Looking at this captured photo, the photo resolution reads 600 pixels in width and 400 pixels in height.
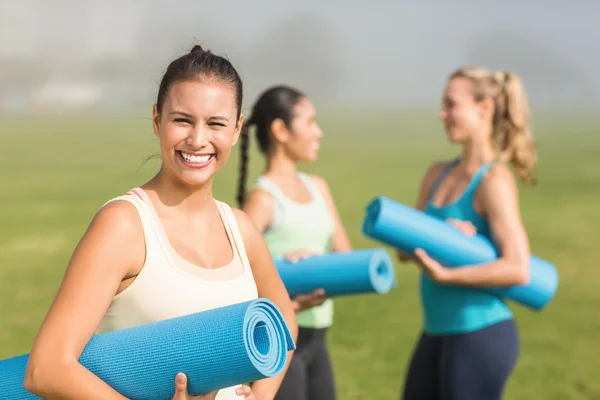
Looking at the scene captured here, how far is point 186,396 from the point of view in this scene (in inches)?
81.6

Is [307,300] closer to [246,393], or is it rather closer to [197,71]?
[246,393]

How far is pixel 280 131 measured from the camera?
14.9 ft


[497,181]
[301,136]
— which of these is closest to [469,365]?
[497,181]

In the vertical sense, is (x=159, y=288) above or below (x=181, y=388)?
above

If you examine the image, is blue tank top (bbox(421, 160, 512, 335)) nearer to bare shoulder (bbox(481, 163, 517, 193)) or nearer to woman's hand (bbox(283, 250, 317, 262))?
bare shoulder (bbox(481, 163, 517, 193))

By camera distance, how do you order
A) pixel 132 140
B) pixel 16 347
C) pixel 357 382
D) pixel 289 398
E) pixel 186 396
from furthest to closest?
pixel 132 140, pixel 16 347, pixel 357 382, pixel 289 398, pixel 186 396

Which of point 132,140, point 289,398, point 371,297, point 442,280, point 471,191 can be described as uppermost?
point 471,191

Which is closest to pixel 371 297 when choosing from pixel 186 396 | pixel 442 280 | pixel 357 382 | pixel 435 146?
pixel 357 382

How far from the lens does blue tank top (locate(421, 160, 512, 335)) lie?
4.01 m

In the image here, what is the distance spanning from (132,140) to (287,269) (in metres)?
39.6

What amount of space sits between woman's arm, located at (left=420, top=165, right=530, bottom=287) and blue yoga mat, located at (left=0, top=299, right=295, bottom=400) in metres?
2.06

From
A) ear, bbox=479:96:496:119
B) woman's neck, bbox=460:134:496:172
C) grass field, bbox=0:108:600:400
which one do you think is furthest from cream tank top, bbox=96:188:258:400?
ear, bbox=479:96:496:119

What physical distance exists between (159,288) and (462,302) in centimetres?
215

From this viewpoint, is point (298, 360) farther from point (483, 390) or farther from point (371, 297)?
point (371, 297)
